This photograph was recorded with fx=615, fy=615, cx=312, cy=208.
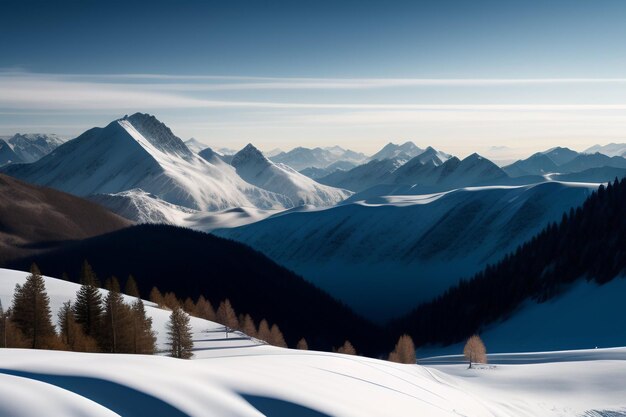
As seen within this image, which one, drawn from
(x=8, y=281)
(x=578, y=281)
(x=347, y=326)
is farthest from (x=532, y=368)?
(x=347, y=326)

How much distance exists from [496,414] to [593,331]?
297 feet

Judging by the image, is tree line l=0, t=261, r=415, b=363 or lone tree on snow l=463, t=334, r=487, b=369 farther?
lone tree on snow l=463, t=334, r=487, b=369

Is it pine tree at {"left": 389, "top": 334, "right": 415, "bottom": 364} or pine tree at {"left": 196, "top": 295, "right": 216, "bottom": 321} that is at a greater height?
pine tree at {"left": 196, "top": 295, "right": 216, "bottom": 321}

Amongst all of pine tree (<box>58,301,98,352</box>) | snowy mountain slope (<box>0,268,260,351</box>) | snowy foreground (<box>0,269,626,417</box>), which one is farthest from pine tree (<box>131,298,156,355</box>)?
snowy foreground (<box>0,269,626,417</box>)

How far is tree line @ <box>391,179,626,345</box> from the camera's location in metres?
143

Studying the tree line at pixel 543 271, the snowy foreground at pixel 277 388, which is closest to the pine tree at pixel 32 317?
the snowy foreground at pixel 277 388

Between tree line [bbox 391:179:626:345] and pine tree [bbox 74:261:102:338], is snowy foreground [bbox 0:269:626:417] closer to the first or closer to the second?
pine tree [bbox 74:261:102:338]

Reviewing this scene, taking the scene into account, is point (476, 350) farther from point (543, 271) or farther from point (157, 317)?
point (543, 271)

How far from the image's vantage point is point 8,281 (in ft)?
254

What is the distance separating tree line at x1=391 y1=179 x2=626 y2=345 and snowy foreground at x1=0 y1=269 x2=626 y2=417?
89953 millimetres

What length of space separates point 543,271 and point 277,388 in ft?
452

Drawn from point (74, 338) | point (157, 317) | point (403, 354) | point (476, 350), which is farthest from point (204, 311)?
point (74, 338)

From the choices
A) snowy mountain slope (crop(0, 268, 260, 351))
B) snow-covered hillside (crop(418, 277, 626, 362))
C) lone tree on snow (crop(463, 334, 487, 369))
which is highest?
snowy mountain slope (crop(0, 268, 260, 351))

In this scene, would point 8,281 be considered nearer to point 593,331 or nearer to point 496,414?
point 496,414
